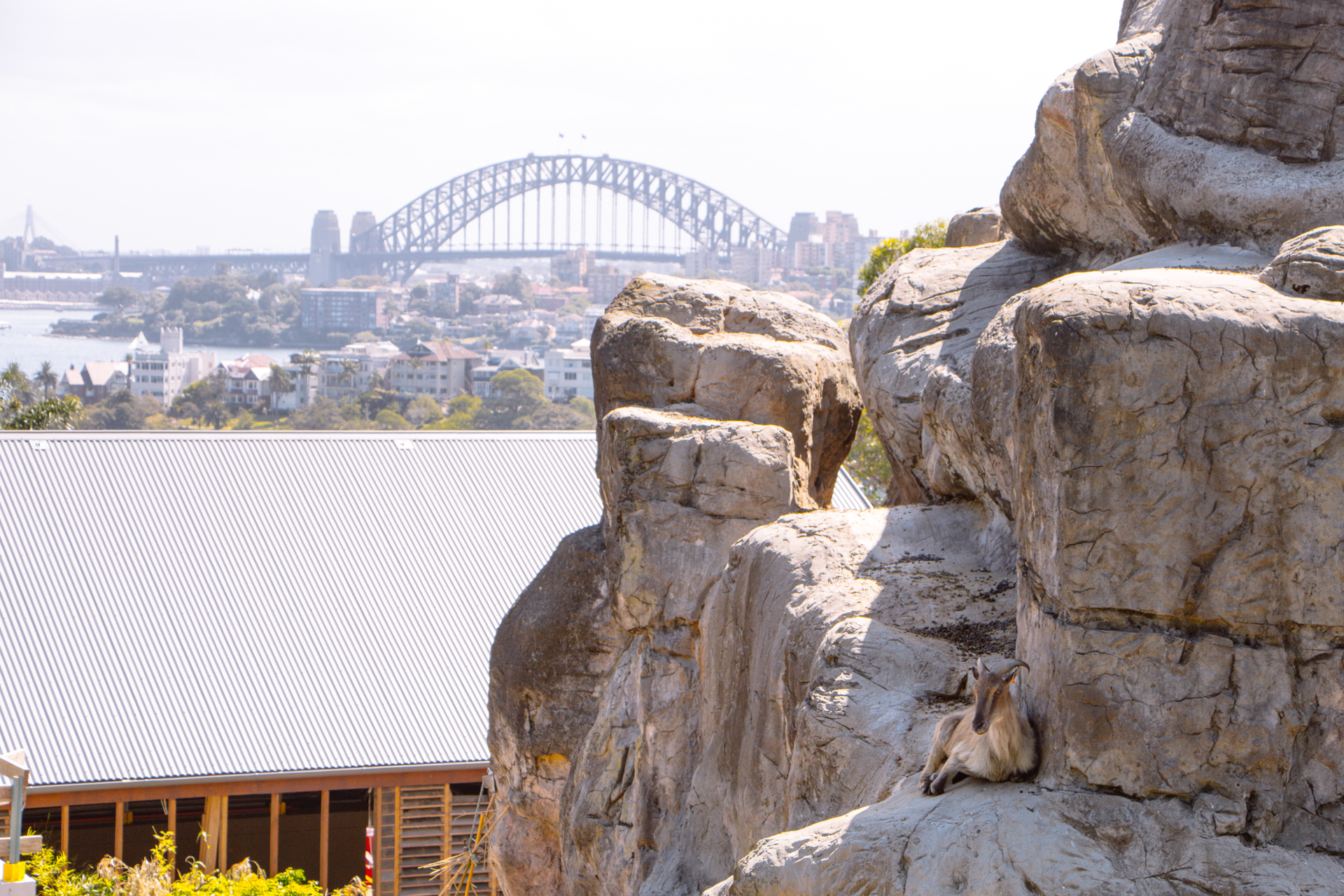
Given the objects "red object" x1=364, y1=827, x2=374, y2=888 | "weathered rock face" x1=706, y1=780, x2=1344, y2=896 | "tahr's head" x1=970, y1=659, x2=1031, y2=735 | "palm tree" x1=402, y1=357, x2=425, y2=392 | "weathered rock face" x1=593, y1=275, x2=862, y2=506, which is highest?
"weathered rock face" x1=593, y1=275, x2=862, y2=506

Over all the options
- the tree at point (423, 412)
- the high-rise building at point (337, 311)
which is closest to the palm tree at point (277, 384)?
the tree at point (423, 412)

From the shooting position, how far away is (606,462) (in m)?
12.7

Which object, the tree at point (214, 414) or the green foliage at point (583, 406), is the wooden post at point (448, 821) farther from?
the green foliage at point (583, 406)

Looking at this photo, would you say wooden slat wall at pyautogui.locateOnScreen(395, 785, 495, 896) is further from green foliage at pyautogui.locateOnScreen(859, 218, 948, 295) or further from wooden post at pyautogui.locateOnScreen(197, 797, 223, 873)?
green foliage at pyautogui.locateOnScreen(859, 218, 948, 295)

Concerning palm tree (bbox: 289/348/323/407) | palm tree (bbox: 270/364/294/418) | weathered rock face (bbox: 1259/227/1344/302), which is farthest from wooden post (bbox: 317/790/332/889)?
palm tree (bbox: 289/348/323/407)

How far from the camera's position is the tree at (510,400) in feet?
275

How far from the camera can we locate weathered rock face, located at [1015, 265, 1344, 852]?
233 inches

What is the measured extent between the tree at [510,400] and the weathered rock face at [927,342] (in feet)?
230

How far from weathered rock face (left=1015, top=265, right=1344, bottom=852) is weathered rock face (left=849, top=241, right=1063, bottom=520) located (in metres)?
3.38

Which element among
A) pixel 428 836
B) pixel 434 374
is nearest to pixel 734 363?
pixel 428 836

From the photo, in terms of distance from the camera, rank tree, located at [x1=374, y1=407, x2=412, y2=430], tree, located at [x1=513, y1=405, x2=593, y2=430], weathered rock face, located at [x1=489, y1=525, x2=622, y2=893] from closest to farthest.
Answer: weathered rock face, located at [x1=489, y1=525, x2=622, y2=893]
tree, located at [x1=374, y1=407, x2=412, y2=430]
tree, located at [x1=513, y1=405, x2=593, y2=430]

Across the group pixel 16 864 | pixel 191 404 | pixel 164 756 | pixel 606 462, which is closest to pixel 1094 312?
pixel 606 462

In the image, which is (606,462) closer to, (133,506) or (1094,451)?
(1094,451)

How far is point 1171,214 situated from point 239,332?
157 m
